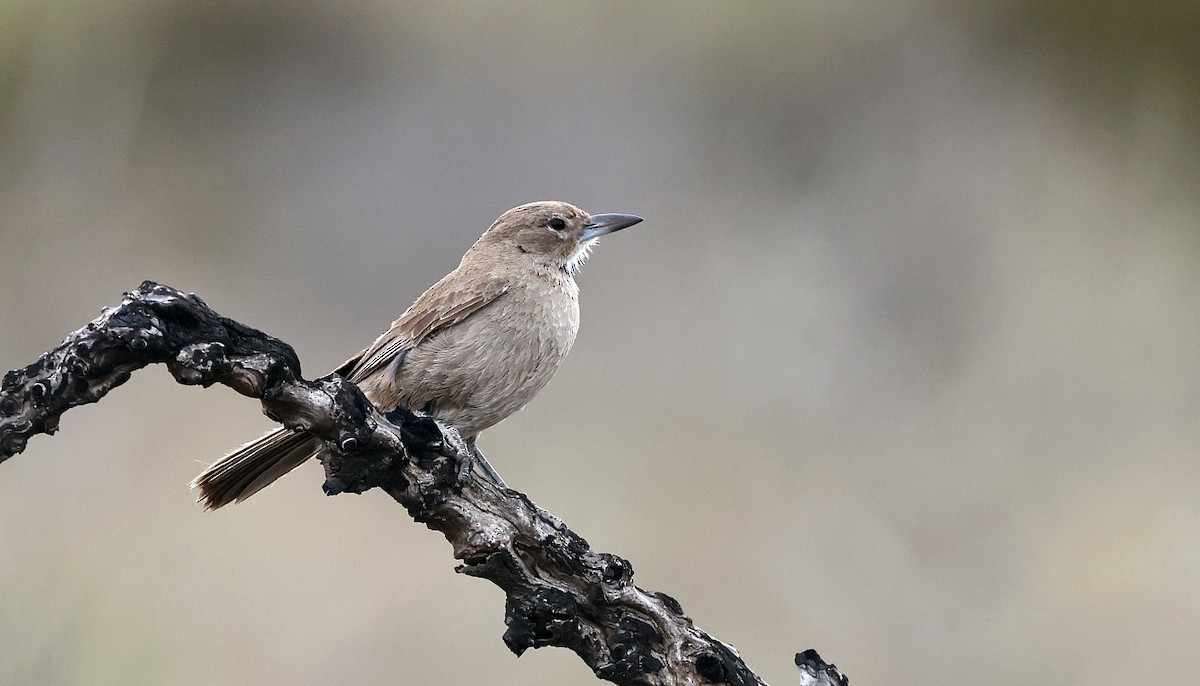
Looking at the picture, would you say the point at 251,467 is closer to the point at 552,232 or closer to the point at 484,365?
the point at 484,365

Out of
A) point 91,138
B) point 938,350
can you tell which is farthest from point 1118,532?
point 91,138

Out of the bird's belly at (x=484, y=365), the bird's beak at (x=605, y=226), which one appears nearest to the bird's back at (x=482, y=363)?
the bird's belly at (x=484, y=365)

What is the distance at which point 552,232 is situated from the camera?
496 centimetres

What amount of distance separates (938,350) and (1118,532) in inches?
62.0

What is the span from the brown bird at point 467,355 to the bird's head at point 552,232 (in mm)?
211

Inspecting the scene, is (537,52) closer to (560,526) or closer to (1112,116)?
(1112,116)

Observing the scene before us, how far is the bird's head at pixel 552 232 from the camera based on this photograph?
4934 mm

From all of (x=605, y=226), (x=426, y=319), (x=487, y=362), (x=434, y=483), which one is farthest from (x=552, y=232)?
(x=434, y=483)

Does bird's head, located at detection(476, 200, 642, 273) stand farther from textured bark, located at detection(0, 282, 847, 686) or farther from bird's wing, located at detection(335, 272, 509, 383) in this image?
textured bark, located at detection(0, 282, 847, 686)

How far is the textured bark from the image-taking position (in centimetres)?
255

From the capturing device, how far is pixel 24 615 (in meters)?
6.65

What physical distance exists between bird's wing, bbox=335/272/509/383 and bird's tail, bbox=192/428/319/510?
438 millimetres

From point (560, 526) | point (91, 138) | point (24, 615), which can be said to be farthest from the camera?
point (91, 138)

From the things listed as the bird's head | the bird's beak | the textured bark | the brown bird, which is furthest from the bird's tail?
the bird's beak
